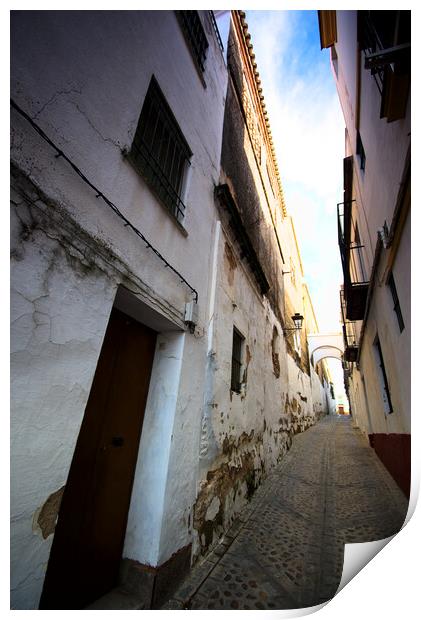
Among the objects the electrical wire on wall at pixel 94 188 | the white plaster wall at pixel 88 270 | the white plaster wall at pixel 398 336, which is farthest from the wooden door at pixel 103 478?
the white plaster wall at pixel 398 336

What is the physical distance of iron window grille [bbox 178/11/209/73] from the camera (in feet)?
11.5

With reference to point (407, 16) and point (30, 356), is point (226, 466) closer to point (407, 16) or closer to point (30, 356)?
point (30, 356)

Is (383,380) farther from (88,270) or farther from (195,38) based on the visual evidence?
(195,38)

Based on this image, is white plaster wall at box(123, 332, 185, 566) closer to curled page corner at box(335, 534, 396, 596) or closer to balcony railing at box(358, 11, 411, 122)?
curled page corner at box(335, 534, 396, 596)

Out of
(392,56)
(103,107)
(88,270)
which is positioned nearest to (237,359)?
(88,270)

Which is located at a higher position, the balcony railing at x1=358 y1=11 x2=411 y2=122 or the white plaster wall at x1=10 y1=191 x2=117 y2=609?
the balcony railing at x1=358 y1=11 x2=411 y2=122

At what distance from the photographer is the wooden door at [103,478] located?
1855 millimetres

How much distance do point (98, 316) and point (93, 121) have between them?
4.52 feet

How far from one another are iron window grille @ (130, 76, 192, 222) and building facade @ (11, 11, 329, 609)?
0.7 inches

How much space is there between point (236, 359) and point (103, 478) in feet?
9.29

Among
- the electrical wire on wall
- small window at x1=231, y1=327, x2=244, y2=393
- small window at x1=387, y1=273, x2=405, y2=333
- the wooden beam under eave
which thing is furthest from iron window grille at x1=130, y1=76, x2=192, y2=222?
the wooden beam under eave

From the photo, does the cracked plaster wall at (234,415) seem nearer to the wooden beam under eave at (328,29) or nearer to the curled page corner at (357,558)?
the curled page corner at (357,558)

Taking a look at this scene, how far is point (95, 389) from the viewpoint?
85.1 inches

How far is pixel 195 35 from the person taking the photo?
3936mm
